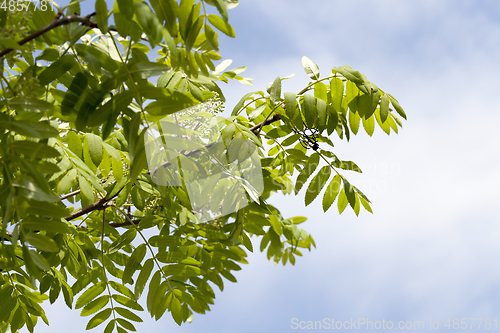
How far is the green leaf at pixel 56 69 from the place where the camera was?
145 cm

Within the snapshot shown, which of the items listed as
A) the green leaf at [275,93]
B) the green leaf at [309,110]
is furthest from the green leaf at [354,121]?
the green leaf at [275,93]

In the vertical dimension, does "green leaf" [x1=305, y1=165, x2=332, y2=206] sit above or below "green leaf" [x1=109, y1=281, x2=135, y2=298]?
above

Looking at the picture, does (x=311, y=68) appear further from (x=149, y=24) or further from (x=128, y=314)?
(x=128, y=314)

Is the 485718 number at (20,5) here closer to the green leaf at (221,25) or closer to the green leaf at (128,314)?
the green leaf at (221,25)

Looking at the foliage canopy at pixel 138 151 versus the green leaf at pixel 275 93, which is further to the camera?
the green leaf at pixel 275 93

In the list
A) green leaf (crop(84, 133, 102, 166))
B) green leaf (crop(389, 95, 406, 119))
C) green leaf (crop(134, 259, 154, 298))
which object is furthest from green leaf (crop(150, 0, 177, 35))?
green leaf (crop(389, 95, 406, 119))

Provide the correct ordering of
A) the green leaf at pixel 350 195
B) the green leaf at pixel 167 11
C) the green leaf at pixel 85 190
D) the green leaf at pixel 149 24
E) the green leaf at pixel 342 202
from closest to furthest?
→ 1. the green leaf at pixel 149 24
2. the green leaf at pixel 167 11
3. the green leaf at pixel 85 190
4. the green leaf at pixel 350 195
5. the green leaf at pixel 342 202

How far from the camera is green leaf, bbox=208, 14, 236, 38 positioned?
1.59m

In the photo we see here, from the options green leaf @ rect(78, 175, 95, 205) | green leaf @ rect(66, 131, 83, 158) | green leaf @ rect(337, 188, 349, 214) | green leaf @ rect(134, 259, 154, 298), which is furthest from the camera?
green leaf @ rect(337, 188, 349, 214)

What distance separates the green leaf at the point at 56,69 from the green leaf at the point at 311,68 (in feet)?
4.76

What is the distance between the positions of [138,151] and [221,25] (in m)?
0.64

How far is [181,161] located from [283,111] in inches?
33.3

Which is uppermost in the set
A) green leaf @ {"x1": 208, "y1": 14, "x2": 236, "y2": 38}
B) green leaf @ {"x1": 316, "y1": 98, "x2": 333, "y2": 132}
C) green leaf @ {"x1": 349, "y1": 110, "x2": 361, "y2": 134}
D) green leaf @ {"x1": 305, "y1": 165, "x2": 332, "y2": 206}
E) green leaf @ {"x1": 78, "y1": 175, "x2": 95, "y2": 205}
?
green leaf @ {"x1": 349, "y1": 110, "x2": 361, "y2": 134}

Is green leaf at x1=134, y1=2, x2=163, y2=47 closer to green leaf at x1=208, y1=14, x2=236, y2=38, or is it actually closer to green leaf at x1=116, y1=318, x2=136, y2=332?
green leaf at x1=208, y1=14, x2=236, y2=38
